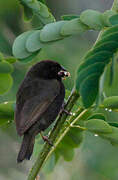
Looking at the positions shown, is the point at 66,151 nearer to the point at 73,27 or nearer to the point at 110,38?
the point at 73,27

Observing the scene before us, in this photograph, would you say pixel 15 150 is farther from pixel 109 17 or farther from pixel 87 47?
pixel 109 17

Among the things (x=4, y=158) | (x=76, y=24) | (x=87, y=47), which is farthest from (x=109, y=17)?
(x=4, y=158)

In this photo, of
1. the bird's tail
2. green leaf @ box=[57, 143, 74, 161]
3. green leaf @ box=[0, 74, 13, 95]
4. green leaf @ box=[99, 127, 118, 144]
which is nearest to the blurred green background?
the bird's tail

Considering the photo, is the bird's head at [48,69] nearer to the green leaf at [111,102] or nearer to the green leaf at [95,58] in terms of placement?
the green leaf at [111,102]

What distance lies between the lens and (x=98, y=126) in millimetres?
2074

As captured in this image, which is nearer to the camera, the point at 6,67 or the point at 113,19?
the point at 113,19

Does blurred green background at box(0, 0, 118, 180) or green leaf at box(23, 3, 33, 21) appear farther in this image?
blurred green background at box(0, 0, 118, 180)

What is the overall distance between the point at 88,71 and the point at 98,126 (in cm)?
47

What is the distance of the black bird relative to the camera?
100 inches

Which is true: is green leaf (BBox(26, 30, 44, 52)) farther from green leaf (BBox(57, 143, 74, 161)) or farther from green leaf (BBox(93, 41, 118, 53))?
green leaf (BBox(57, 143, 74, 161))

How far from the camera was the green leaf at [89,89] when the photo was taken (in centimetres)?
167

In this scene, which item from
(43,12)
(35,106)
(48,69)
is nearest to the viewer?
(43,12)

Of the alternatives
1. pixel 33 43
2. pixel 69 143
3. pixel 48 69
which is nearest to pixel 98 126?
pixel 69 143

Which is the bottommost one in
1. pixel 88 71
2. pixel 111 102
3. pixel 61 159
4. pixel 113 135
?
pixel 61 159
